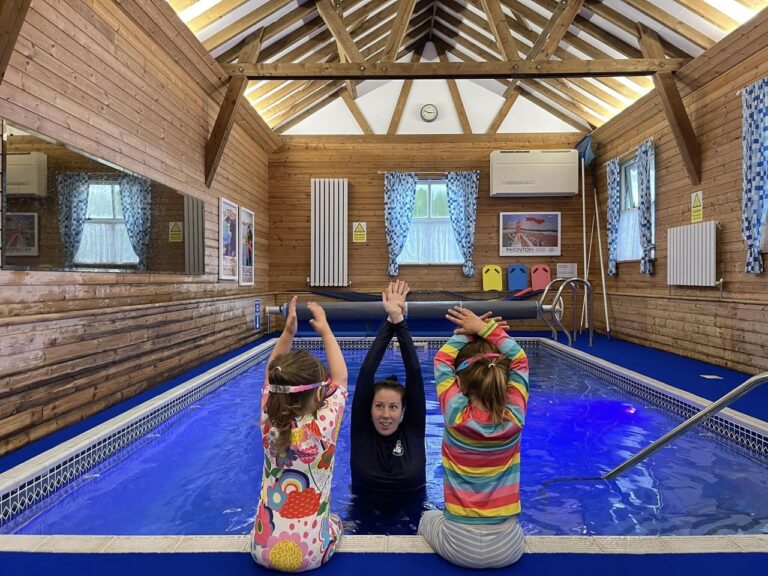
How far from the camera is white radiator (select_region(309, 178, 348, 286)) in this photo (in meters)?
8.45

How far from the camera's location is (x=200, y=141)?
5.47 metres

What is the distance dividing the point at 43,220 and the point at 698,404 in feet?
13.7

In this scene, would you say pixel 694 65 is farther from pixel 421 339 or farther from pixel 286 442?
pixel 286 442

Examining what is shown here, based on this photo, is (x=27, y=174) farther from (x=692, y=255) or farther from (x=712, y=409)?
(x=692, y=255)

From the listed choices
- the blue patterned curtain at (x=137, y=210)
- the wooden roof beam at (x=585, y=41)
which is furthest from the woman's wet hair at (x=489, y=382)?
the wooden roof beam at (x=585, y=41)

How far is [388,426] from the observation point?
201 cm

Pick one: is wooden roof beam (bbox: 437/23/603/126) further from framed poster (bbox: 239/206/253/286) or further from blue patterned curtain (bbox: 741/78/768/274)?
framed poster (bbox: 239/206/253/286)

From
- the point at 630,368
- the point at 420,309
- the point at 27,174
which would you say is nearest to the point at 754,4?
the point at 630,368

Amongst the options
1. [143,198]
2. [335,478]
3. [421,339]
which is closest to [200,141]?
[143,198]

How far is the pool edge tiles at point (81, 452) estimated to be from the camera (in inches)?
83.0

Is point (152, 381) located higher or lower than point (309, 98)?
lower

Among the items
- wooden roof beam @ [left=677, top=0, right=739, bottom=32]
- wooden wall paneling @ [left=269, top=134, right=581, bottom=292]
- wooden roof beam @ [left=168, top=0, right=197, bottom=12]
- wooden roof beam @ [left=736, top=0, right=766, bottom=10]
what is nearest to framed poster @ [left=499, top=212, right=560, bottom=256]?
wooden wall paneling @ [left=269, top=134, right=581, bottom=292]

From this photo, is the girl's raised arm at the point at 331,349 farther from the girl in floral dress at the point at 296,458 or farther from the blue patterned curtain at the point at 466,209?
the blue patterned curtain at the point at 466,209

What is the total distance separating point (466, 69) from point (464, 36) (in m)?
2.94
